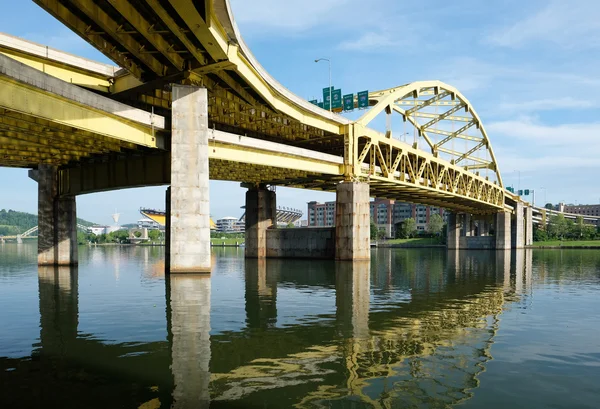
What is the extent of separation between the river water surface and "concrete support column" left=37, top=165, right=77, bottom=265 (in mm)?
21279

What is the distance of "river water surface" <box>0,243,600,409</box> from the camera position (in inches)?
356

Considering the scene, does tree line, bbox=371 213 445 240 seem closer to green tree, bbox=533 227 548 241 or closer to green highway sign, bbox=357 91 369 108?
green tree, bbox=533 227 548 241

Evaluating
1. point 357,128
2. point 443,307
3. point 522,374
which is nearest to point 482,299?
point 443,307

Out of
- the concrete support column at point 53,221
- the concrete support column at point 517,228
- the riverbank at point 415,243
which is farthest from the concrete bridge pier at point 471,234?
the concrete support column at point 53,221

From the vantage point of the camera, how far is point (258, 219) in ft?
214

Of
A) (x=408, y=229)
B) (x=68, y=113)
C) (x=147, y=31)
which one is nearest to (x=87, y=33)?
(x=147, y=31)

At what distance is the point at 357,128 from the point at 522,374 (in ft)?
146

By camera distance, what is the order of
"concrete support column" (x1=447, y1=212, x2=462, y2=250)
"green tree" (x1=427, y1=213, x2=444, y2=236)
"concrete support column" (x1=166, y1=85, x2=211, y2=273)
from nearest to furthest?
"concrete support column" (x1=166, y1=85, x2=211, y2=273)
"concrete support column" (x1=447, y1=212, x2=462, y2=250)
"green tree" (x1=427, y1=213, x2=444, y2=236)

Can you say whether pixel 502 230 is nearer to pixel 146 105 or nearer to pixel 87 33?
pixel 146 105

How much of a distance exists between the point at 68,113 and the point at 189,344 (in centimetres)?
1747

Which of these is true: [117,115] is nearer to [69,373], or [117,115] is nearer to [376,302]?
[376,302]

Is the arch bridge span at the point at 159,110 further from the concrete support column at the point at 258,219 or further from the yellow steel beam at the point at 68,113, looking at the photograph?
the concrete support column at the point at 258,219

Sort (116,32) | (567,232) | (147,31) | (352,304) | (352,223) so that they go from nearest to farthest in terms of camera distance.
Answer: (352,304)
(116,32)
(147,31)
(352,223)
(567,232)

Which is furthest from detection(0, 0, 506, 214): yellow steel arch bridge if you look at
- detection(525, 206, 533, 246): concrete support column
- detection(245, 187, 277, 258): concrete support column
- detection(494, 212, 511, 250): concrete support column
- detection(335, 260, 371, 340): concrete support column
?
detection(525, 206, 533, 246): concrete support column
